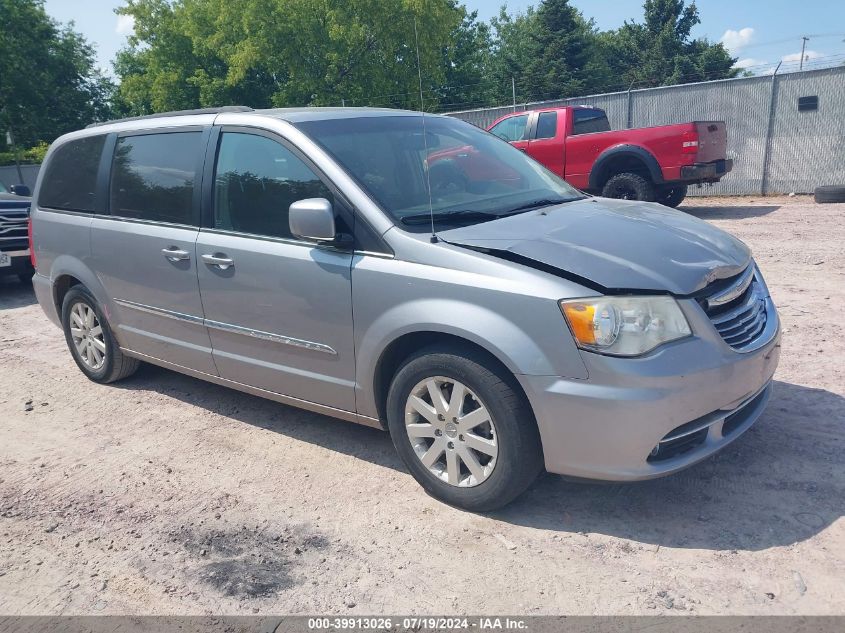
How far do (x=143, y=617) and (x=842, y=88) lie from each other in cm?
1574

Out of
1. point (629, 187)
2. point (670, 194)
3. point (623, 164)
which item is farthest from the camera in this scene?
point (670, 194)

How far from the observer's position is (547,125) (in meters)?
12.9

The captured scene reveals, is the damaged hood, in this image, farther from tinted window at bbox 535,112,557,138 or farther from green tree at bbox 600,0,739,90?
green tree at bbox 600,0,739,90

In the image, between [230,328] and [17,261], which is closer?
[230,328]

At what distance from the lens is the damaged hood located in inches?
119

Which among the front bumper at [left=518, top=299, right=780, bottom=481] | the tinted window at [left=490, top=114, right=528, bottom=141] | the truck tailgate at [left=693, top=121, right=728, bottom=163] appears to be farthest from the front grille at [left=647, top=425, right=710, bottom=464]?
the tinted window at [left=490, top=114, right=528, bottom=141]

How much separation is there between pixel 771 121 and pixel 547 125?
18.1 ft

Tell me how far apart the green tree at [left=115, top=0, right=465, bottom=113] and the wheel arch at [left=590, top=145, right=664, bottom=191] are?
55.3 ft

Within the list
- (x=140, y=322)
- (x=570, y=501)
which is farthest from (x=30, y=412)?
(x=570, y=501)

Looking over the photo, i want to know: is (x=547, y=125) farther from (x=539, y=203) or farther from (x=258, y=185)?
(x=258, y=185)

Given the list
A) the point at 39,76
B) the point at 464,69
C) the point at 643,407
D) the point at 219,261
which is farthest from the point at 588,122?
the point at 464,69

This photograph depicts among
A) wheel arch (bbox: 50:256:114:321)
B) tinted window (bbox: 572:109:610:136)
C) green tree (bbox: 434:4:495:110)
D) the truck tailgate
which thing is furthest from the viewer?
green tree (bbox: 434:4:495:110)

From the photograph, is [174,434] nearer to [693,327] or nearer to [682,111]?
[693,327]

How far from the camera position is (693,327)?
2992 millimetres
